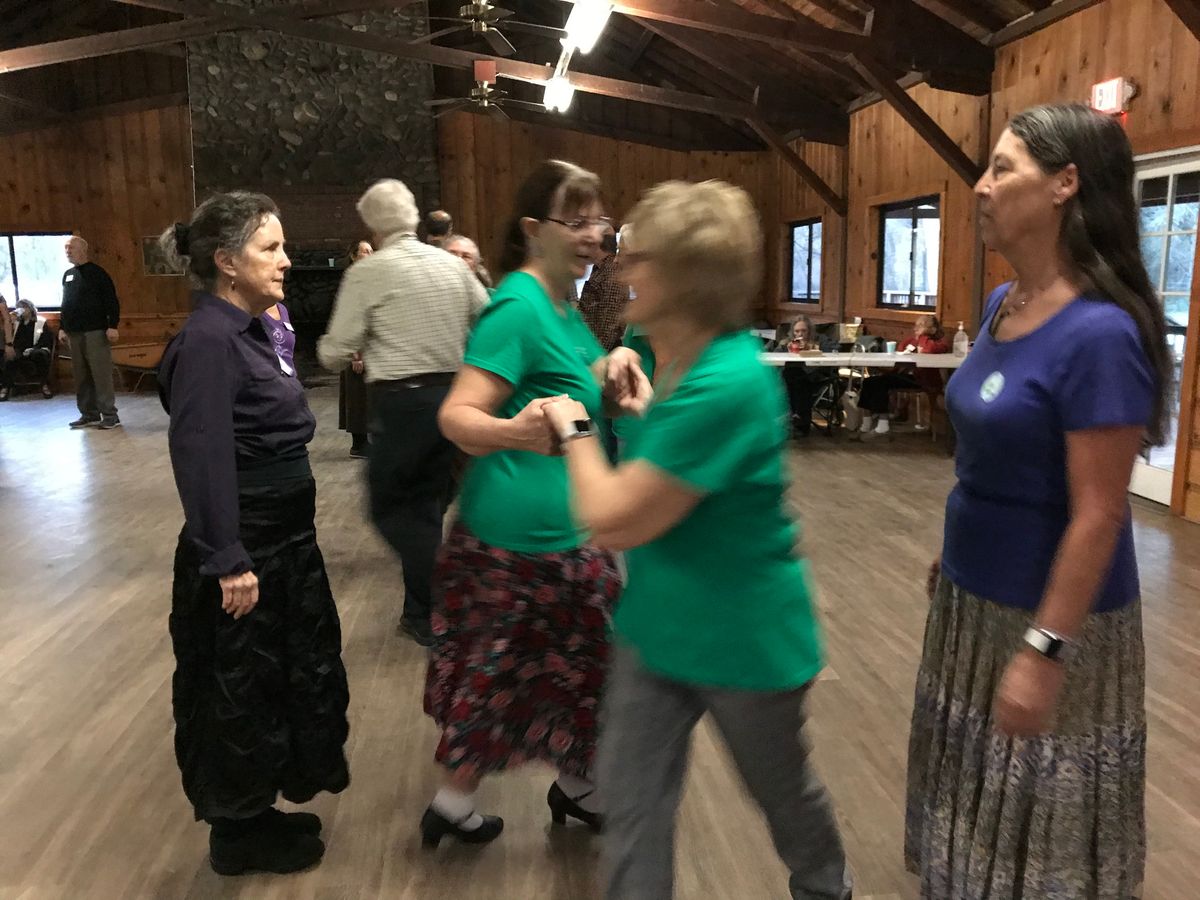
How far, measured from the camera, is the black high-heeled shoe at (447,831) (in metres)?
2.09

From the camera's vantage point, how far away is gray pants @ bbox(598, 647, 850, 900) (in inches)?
52.6

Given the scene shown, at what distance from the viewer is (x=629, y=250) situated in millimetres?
1289

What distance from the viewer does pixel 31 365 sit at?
1052cm

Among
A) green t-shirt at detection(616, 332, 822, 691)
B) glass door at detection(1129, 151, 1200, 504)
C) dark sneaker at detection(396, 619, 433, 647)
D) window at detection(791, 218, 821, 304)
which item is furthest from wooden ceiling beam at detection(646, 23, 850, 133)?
green t-shirt at detection(616, 332, 822, 691)

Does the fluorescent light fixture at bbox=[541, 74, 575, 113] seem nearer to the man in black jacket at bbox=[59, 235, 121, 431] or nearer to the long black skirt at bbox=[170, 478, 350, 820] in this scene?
the man in black jacket at bbox=[59, 235, 121, 431]

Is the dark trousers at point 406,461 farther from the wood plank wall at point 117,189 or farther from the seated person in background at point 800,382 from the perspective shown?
the wood plank wall at point 117,189

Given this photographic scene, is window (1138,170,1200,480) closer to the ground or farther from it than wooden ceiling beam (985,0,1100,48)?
closer to the ground

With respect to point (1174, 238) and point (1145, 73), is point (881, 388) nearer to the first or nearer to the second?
point (1174, 238)

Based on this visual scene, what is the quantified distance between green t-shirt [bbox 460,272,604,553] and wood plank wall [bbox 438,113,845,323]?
10.0 m

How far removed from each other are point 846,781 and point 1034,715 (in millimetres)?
1168

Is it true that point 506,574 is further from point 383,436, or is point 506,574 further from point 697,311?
point 383,436

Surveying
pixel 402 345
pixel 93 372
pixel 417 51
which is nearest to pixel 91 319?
pixel 93 372

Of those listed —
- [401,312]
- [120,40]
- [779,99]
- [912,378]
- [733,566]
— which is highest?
[120,40]

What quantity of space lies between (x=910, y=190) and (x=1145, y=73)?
3067 mm
